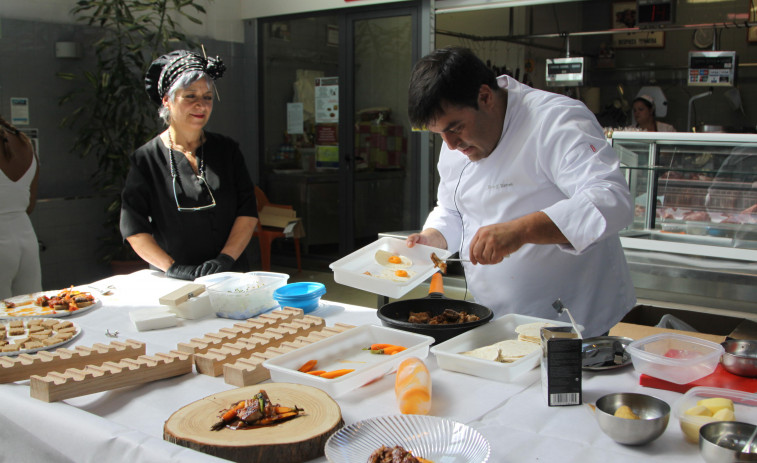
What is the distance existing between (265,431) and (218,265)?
4.81 ft

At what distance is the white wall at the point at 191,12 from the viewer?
16.7 feet

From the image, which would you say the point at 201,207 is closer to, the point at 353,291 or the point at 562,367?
the point at 562,367

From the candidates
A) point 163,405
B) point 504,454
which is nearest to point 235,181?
point 163,405

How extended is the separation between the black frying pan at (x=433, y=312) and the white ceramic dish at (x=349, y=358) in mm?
59

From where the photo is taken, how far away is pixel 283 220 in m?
6.22

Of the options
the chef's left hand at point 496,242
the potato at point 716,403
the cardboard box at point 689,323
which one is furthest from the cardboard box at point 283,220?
the potato at point 716,403

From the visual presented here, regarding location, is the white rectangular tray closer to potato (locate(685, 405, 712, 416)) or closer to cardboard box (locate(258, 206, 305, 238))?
potato (locate(685, 405, 712, 416))

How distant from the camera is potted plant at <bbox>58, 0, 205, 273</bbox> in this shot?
5266 millimetres

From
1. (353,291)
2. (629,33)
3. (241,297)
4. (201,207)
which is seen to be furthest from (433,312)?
(629,33)

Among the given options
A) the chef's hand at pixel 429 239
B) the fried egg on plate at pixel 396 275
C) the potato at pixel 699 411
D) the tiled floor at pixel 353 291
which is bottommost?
the tiled floor at pixel 353 291

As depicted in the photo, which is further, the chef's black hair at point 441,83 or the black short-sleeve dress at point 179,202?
the black short-sleeve dress at point 179,202

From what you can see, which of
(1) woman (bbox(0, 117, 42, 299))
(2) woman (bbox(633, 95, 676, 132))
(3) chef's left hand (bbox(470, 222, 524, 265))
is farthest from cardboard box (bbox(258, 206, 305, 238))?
(3) chef's left hand (bbox(470, 222, 524, 265))

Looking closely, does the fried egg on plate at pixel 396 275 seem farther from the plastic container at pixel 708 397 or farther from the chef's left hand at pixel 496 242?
the plastic container at pixel 708 397

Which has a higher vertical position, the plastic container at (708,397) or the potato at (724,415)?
the potato at (724,415)
